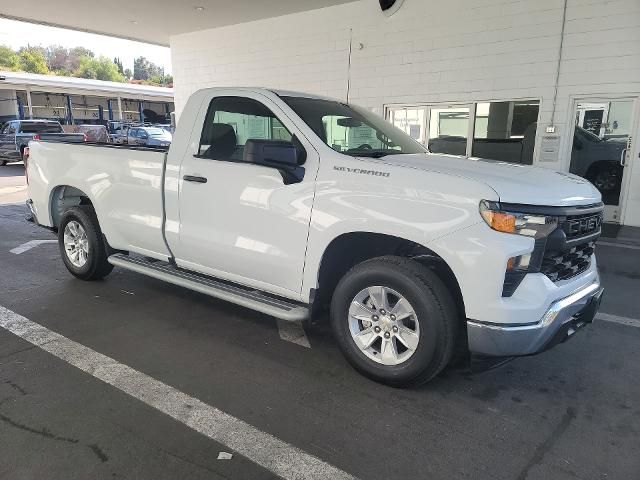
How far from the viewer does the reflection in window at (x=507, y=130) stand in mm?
9867

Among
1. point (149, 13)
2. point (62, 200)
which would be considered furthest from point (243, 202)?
point (149, 13)

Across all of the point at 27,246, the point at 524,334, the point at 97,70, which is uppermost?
the point at 97,70

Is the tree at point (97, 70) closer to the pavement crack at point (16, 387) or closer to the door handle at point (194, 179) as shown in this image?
the door handle at point (194, 179)

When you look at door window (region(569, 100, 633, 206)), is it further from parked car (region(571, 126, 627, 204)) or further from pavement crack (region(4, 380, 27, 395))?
pavement crack (region(4, 380, 27, 395))

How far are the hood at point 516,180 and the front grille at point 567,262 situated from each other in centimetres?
32

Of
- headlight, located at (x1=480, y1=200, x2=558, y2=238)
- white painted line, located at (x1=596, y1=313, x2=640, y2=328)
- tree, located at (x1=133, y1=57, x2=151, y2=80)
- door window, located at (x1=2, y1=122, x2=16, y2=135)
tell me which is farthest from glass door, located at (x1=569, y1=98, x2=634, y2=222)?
tree, located at (x1=133, y1=57, x2=151, y2=80)

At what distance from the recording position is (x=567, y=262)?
3.24 meters

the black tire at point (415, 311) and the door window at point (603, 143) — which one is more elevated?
the door window at point (603, 143)

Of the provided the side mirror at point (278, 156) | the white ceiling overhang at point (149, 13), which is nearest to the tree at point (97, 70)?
the white ceiling overhang at point (149, 13)

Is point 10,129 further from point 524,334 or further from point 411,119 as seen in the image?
point 524,334

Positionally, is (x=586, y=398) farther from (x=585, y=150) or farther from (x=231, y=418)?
(x=585, y=150)

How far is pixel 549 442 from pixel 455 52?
9.14 meters

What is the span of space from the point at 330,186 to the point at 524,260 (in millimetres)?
1372

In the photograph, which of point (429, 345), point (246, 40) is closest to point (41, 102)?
point (246, 40)
